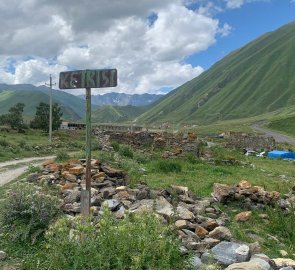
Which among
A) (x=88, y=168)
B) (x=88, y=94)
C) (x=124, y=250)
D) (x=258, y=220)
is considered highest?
(x=88, y=94)

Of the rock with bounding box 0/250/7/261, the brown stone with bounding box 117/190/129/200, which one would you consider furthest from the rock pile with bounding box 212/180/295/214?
the rock with bounding box 0/250/7/261

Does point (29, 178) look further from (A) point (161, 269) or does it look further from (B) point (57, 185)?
(A) point (161, 269)

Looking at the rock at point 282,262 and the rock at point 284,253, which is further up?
the rock at point 282,262

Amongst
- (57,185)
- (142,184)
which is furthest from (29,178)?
(142,184)

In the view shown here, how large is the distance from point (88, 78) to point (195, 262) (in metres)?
4.46

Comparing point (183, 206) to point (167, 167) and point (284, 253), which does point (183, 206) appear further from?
point (167, 167)

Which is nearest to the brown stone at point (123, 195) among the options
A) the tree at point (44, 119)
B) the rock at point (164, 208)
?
the rock at point (164, 208)

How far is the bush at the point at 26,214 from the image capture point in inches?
342

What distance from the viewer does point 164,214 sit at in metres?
9.70

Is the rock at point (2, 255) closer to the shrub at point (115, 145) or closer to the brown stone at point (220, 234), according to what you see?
the brown stone at point (220, 234)

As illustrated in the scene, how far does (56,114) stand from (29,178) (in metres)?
58.6

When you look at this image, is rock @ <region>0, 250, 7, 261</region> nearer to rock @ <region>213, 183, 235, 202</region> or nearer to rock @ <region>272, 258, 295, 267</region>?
rock @ <region>272, 258, 295, 267</region>

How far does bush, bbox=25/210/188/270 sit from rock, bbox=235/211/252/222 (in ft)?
17.1

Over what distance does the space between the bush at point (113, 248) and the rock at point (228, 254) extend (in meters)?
1.33
